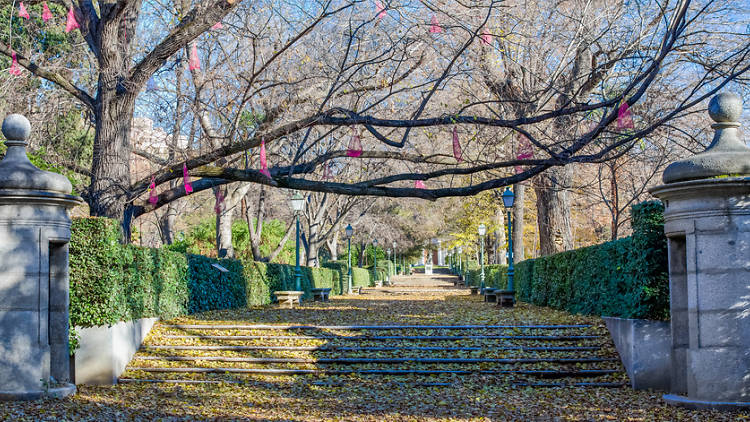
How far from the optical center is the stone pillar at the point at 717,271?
7402 mm

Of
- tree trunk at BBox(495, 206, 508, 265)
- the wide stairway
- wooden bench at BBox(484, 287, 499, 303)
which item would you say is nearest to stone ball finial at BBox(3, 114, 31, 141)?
the wide stairway

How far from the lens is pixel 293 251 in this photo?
4138 centimetres

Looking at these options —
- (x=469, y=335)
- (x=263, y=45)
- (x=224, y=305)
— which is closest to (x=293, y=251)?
(x=224, y=305)

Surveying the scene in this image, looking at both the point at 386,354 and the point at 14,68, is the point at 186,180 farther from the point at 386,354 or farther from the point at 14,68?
the point at 386,354

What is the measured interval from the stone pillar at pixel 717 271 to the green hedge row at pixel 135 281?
7.25 metres

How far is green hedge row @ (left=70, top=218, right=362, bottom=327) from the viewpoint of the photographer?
9.92 m

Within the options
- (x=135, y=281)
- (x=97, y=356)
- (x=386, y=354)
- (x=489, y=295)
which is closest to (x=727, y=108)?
(x=386, y=354)

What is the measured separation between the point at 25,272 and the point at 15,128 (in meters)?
1.68

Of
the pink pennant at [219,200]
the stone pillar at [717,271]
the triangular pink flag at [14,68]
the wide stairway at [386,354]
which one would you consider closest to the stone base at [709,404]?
the stone pillar at [717,271]

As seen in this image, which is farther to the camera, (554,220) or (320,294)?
(320,294)

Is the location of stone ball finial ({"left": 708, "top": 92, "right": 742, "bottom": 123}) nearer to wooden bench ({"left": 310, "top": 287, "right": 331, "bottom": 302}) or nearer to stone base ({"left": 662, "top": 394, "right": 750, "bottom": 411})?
stone base ({"left": 662, "top": 394, "right": 750, "bottom": 411})

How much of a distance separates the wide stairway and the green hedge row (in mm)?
810

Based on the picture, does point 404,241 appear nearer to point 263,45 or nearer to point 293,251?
point 293,251

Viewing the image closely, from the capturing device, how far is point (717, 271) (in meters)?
7.50
